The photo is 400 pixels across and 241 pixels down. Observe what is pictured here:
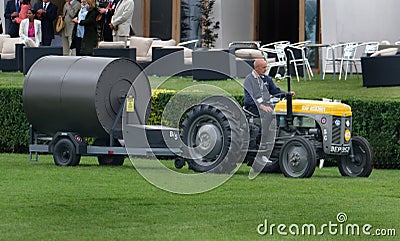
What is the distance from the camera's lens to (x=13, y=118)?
2364cm

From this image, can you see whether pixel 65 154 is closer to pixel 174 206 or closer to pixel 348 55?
pixel 174 206

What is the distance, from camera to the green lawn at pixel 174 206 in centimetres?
1230

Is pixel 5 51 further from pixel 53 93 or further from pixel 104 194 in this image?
pixel 104 194

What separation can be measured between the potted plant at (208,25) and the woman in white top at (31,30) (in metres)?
5.16

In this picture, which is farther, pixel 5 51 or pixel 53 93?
pixel 5 51

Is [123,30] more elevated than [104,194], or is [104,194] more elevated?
[123,30]

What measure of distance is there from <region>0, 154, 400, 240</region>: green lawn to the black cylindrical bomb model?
125 centimetres

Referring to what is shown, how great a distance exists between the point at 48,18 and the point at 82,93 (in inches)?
517

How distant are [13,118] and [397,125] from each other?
23.9ft

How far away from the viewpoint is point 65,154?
64.0 feet

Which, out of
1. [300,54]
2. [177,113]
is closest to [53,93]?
[177,113]

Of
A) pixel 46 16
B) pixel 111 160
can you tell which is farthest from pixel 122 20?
pixel 111 160

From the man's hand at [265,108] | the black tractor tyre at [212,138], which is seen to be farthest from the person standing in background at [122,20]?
the man's hand at [265,108]

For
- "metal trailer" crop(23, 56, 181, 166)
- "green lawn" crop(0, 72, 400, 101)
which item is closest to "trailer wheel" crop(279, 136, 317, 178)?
"metal trailer" crop(23, 56, 181, 166)
